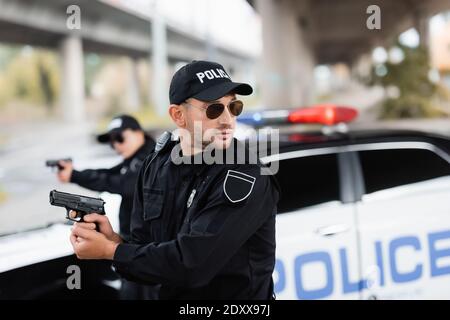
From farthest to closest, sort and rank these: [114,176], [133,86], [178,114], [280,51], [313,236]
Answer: [133,86]
[280,51]
[114,176]
[313,236]
[178,114]

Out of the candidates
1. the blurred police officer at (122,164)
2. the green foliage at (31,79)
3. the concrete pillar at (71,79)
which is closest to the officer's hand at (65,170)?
the blurred police officer at (122,164)

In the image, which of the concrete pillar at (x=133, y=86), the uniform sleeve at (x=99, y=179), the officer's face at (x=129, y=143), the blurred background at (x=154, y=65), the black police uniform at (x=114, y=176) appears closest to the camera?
the black police uniform at (x=114, y=176)

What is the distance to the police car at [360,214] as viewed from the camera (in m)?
2.76

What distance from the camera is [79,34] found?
2358cm

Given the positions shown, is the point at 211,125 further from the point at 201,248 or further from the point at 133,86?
the point at 133,86

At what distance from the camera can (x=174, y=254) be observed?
1.44 metres

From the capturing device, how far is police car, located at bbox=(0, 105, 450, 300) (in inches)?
108

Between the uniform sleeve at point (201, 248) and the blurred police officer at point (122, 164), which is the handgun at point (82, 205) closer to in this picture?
the uniform sleeve at point (201, 248)

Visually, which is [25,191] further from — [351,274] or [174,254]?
[174,254]

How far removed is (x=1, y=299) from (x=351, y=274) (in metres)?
1.80

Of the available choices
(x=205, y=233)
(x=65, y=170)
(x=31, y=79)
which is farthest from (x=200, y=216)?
(x=31, y=79)

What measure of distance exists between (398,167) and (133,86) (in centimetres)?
3118

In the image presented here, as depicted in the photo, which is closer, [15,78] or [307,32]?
[307,32]
